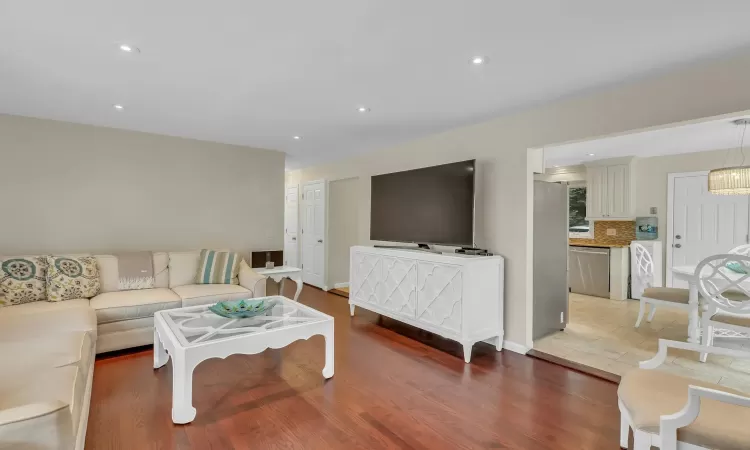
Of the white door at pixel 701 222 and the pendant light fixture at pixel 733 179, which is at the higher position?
the pendant light fixture at pixel 733 179

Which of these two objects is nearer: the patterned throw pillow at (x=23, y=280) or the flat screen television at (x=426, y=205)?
the patterned throw pillow at (x=23, y=280)

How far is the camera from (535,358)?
316 centimetres

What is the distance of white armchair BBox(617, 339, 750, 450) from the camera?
1.29 meters

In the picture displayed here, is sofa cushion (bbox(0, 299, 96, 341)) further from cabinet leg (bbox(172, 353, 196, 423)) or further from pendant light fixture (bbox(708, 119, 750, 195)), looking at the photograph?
pendant light fixture (bbox(708, 119, 750, 195))

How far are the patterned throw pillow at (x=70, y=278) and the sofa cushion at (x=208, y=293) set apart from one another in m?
0.70

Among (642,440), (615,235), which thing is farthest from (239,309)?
(615,235)

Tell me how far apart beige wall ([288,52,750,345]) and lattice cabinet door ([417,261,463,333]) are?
599mm

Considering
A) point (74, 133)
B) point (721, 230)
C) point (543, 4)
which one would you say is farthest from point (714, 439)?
point (74, 133)

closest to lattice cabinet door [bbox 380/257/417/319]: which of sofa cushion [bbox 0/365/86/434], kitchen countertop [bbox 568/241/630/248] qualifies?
sofa cushion [bbox 0/365/86/434]

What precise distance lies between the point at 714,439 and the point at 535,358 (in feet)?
6.21

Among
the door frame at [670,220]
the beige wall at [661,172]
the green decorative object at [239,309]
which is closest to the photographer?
the green decorative object at [239,309]

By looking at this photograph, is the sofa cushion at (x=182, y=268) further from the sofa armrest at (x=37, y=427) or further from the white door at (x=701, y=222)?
the white door at (x=701, y=222)

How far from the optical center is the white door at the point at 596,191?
5852 mm

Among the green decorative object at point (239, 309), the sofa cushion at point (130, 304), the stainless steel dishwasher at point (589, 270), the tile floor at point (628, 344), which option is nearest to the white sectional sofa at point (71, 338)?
the sofa cushion at point (130, 304)
